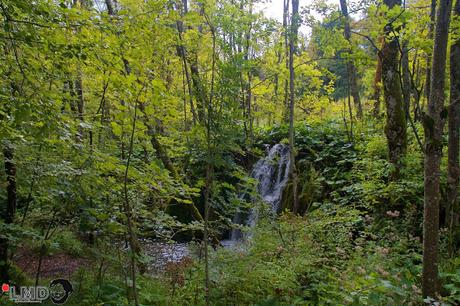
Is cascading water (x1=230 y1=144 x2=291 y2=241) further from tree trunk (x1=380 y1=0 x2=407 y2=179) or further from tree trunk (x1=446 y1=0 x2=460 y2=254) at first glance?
tree trunk (x1=446 y1=0 x2=460 y2=254)

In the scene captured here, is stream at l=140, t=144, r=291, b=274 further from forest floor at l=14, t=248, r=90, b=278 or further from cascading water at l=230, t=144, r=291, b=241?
forest floor at l=14, t=248, r=90, b=278

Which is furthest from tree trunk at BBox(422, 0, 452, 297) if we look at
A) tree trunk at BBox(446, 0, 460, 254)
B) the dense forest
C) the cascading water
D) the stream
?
the cascading water

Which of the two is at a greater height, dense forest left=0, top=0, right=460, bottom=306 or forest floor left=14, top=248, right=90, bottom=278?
dense forest left=0, top=0, right=460, bottom=306

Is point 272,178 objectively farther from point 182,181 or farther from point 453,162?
point 453,162

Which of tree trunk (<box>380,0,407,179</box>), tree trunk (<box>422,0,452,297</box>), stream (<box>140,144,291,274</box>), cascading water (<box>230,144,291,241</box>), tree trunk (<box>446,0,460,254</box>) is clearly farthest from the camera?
cascading water (<box>230,144,291,241</box>)

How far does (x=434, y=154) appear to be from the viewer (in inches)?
A: 101

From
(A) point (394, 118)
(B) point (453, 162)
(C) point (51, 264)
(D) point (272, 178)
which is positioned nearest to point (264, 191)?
(D) point (272, 178)

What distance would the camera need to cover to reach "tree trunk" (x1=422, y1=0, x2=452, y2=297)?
2564 mm

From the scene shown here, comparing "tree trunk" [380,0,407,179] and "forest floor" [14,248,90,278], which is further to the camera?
"forest floor" [14,248,90,278]

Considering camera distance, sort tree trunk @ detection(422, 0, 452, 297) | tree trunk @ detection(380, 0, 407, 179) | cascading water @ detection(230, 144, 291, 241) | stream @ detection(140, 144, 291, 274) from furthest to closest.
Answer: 1. cascading water @ detection(230, 144, 291, 241)
2. stream @ detection(140, 144, 291, 274)
3. tree trunk @ detection(380, 0, 407, 179)
4. tree trunk @ detection(422, 0, 452, 297)

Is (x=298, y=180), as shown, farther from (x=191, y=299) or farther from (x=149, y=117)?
(x=149, y=117)

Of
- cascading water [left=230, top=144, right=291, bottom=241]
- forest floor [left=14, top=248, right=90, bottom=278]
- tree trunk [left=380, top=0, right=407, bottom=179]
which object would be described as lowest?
forest floor [left=14, top=248, right=90, bottom=278]

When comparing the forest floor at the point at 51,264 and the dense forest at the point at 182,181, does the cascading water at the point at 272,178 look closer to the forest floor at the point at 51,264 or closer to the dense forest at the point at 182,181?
the dense forest at the point at 182,181

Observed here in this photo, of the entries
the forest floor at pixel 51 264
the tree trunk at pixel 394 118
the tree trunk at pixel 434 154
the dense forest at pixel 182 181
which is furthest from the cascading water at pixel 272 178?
the tree trunk at pixel 434 154
